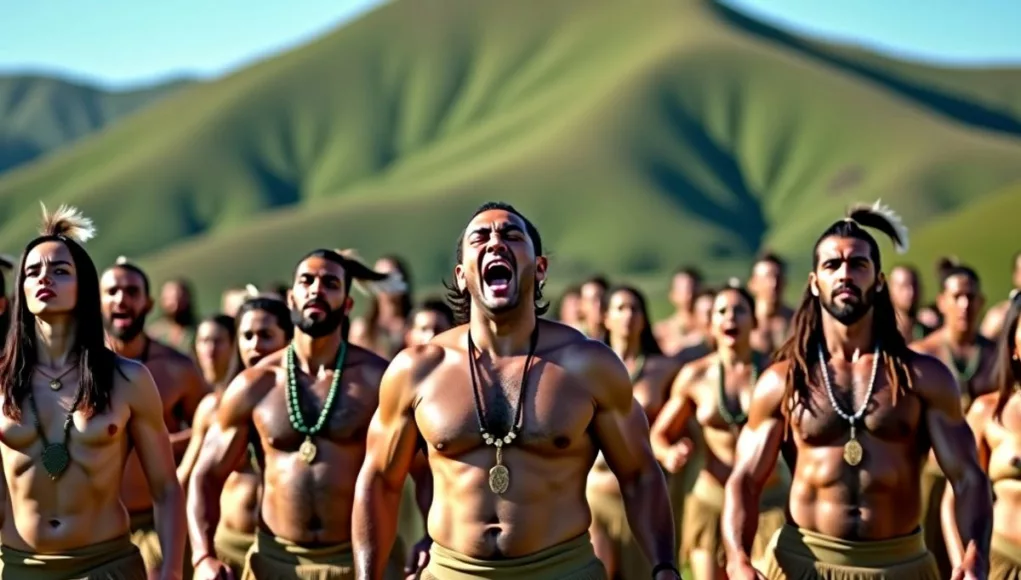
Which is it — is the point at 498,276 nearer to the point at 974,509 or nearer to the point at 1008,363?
the point at 974,509

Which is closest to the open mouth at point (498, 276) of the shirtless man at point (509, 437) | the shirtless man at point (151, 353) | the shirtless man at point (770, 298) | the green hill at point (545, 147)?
the shirtless man at point (509, 437)

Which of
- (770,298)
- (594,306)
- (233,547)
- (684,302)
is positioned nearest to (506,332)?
(233,547)

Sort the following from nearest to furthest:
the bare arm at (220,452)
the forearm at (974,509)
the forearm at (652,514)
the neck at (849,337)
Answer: the forearm at (652,514), the forearm at (974,509), the neck at (849,337), the bare arm at (220,452)

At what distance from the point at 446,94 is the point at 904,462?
162 m

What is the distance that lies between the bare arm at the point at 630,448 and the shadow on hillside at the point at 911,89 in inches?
5745

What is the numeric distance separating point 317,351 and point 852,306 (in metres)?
2.86

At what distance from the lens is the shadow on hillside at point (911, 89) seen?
497 ft

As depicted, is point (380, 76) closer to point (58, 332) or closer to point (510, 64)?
point (510, 64)

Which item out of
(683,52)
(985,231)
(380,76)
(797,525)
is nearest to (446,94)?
(380,76)

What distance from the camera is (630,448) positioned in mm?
5699

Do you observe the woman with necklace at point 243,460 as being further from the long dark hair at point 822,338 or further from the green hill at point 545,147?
the green hill at point 545,147

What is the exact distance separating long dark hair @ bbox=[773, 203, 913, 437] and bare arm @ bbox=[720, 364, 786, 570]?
7 cm

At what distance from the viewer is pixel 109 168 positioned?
152 metres

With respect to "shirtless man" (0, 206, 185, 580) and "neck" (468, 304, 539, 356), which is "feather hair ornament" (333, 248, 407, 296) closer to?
"shirtless man" (0, 206, 185, 580)
